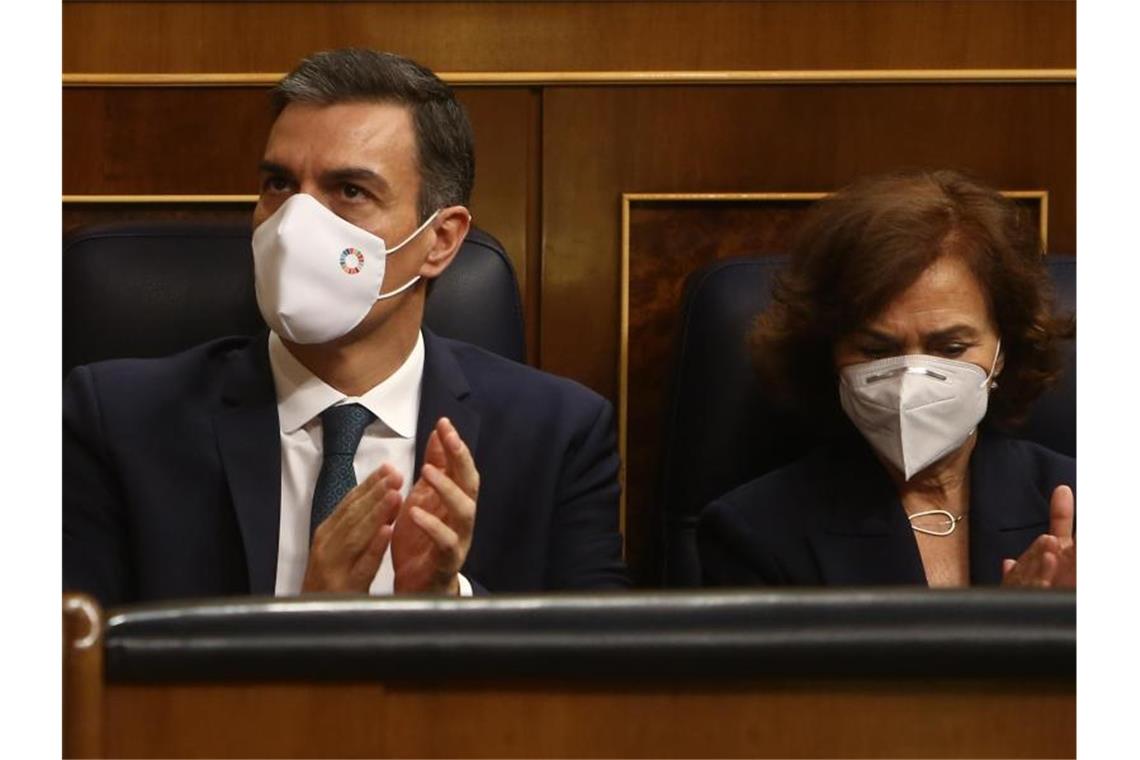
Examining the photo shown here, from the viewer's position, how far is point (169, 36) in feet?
6.52

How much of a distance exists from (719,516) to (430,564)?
1.25 feet

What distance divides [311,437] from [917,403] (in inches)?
23.7

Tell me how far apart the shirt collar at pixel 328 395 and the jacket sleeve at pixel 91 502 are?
0.18 meters

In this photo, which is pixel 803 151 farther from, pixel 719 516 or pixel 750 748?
pixel 750 748

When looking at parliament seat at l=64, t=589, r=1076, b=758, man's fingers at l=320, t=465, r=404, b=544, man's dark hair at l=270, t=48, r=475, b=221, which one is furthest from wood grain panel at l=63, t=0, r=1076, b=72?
parliament seat at l=64, t=589, r=1076, b=758

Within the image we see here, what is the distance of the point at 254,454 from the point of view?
58.7 inches

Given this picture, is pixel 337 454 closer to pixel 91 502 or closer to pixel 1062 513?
pixel 91 502

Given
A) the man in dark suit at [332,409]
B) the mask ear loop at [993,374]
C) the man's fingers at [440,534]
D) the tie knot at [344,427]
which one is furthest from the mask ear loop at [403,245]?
the mask ear loop at [993,374]

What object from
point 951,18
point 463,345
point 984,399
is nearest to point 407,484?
point 463,345

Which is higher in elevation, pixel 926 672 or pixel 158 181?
pixel 158 181

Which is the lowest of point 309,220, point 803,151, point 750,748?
point 750,748

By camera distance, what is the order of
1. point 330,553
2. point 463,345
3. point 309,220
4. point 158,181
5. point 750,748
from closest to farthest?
point 750,748
point 330,553
point 309,220
point 463,345
point 158,181

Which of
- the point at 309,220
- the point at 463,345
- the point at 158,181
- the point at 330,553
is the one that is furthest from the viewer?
the point at 158,181

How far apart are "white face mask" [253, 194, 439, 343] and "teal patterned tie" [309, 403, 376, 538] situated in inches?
3.1
